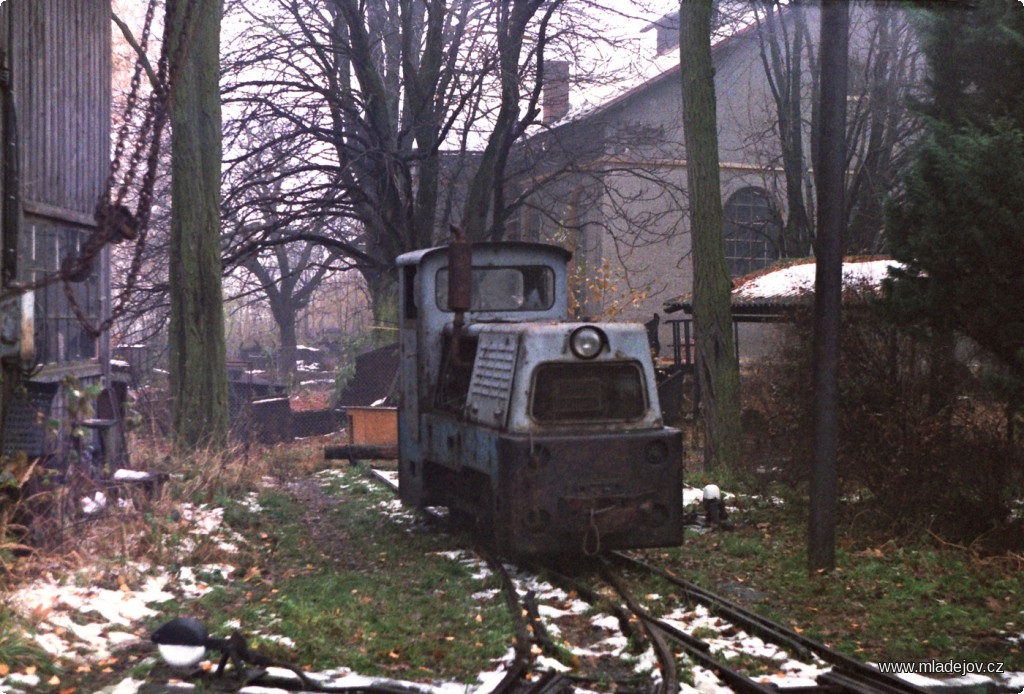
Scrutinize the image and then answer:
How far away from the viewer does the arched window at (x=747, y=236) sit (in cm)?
2955

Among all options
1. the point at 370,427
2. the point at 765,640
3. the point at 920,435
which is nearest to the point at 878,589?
the point at 765,640

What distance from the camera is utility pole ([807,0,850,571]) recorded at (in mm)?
8344

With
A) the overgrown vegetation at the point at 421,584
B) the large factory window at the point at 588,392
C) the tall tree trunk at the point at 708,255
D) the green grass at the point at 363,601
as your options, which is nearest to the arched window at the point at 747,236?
the tall tree trunk at the point at 708,255

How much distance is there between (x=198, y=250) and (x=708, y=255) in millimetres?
6156

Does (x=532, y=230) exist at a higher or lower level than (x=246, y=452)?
higher

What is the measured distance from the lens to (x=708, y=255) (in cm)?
1340

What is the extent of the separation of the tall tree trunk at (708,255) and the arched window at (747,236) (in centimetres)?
1631

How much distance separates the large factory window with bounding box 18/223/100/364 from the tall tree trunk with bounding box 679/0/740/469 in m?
6.90

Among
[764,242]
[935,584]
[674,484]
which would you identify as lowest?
[935,584]

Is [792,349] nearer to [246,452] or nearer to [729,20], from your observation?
[246,452]

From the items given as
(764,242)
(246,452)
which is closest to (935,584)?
(246,452)

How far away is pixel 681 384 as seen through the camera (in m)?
19.6

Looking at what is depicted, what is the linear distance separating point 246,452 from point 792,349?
7928mm

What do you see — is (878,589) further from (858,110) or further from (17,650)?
(858,110)
